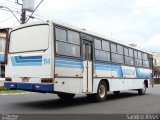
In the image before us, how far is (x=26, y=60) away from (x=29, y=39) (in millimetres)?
848

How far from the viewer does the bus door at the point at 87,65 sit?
550 inches

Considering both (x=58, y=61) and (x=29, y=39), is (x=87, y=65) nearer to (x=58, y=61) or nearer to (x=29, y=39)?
(x=58, y=61)

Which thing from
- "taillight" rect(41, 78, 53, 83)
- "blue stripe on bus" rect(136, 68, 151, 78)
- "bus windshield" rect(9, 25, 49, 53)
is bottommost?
"taillight" rect(41, 78, 53, 83)

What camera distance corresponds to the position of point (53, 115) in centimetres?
1064

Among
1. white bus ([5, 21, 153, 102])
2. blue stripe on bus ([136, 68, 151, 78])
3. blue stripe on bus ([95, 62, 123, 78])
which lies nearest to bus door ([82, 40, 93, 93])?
white bus ([5, 21, 153, 102])

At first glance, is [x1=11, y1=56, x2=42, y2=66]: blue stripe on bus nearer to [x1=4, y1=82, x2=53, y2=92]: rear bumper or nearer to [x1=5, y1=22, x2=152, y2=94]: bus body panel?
[x1=5, y1=22, x2=152, y2=94]: bus body panel

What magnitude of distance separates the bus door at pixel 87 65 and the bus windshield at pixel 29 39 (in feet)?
7.51

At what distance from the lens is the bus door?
550 inches

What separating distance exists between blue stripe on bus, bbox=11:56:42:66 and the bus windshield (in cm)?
31

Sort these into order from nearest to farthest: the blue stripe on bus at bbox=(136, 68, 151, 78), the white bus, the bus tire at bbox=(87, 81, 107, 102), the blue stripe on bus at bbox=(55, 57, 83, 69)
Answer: the white bus, the blue stripe on bus at bbox=(55, 57, 83, 69), the bus tire at bbox=(87, 81, 107, 102), the blue stripe on bus at bbox=(136, 68, 151, 78)

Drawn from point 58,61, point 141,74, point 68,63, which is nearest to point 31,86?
point 58,61

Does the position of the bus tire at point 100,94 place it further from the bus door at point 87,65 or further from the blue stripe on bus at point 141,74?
the blue stripe on bus at point 141,74

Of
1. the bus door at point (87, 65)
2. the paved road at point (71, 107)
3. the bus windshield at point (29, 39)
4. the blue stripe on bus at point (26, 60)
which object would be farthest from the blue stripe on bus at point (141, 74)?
the blue stripe on bus at point (26, 60)

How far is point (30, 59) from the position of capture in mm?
12586
